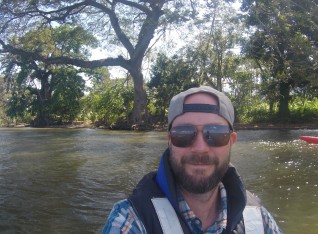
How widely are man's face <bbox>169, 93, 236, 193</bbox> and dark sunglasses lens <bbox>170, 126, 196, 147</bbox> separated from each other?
0.07 ft

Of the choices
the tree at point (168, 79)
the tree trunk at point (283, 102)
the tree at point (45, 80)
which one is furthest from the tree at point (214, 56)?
the tree at point (45, 80)

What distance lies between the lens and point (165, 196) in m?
1.67

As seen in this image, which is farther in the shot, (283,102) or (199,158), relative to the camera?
(283,102)

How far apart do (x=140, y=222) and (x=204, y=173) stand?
1.33ft

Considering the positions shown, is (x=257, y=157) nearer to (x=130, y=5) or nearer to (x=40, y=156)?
(x=40, y=156)

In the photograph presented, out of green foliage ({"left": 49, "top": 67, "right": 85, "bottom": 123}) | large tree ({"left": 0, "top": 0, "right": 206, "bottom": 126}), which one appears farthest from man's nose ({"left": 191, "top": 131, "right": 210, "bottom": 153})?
green foliage ({"left": 49, "top": 67, "right": 85, "bottom": 123})

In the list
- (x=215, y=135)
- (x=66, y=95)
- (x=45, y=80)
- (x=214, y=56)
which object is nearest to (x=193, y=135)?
(x=215, y=135)

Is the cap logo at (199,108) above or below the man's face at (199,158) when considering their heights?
above

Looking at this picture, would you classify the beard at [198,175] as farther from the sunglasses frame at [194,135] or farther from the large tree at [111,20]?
the large tree at [111,20]

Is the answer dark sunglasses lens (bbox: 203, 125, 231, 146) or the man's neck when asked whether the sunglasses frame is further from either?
the man's neck

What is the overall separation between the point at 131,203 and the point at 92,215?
11.0 feet

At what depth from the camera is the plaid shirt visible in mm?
1563

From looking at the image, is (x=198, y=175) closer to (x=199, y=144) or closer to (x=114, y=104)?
(x=199, y=144)

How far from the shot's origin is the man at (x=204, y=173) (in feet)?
5.70
